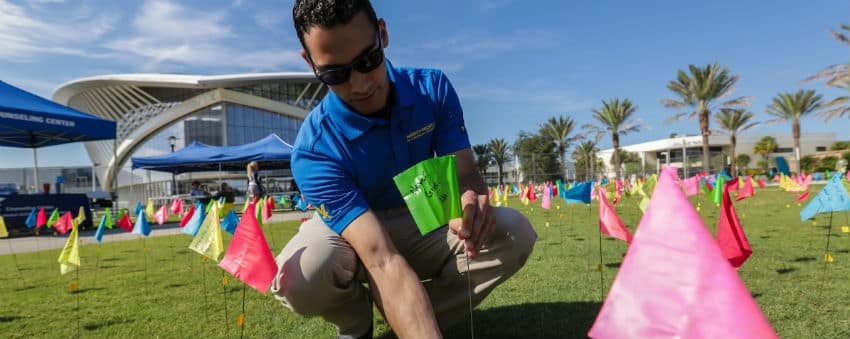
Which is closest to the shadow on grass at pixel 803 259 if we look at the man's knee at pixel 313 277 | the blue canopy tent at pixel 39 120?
the man's knee at pixel 313 277

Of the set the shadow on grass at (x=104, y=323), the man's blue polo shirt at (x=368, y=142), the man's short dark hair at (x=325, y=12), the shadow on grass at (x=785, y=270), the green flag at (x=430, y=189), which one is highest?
the man's short dark hair at (x=325, y=12)

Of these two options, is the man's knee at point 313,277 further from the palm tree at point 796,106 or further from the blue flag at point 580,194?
the palm tree at point 796,106

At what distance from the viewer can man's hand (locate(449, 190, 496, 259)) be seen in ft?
5.87

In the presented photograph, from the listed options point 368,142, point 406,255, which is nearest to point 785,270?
point 406,255

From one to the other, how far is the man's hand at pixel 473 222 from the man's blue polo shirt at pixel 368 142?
33cm

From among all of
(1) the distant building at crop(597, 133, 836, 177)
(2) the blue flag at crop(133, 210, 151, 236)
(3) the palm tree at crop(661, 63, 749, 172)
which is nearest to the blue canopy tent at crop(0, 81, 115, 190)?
(2) the blue flag at crop(133, 210, 151, 236)

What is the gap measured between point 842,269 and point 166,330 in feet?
14.6

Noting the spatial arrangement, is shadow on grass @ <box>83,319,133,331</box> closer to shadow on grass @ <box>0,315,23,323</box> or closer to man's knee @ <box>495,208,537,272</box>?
shadow on grass @ <box>0,315,23,323</box>

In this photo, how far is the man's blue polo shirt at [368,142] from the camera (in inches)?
75.1

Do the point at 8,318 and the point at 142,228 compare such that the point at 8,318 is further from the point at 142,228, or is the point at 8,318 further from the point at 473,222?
the point at 473,222

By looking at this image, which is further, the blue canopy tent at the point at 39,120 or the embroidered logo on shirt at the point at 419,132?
the blue canopy tent at the point at 39,120

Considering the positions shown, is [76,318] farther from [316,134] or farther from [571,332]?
[571,332]

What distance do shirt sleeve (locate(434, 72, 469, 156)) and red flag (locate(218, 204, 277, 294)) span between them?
842 mm

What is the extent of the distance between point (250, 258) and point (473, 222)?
92 cm
